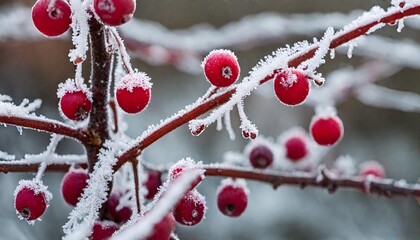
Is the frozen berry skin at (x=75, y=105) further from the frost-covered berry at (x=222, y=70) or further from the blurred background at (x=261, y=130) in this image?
the blurred background at (x=261, y=130)

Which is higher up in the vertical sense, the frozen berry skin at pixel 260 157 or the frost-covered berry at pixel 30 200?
the frozen berry skin at pixel 260 157

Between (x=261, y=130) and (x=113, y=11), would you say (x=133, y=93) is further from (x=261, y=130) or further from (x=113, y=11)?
(x=261, y=130)

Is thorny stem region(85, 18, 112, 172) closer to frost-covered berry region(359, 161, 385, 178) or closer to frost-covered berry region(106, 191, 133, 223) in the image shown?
frost-covered berry region(106, 191, 133, 223)

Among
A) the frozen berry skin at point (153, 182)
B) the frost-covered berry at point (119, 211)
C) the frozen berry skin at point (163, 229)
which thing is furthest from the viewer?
the frozen berry skin at point (153, 182)

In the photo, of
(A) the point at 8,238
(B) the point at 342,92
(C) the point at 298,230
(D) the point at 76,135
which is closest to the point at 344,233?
(C) the point at 298,230

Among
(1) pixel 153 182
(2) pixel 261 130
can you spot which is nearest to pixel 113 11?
(1) pixel 153 182

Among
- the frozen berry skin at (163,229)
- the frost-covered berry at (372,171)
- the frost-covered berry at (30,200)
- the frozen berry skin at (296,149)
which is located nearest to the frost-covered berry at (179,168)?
the frozen berry skin at (163,229)

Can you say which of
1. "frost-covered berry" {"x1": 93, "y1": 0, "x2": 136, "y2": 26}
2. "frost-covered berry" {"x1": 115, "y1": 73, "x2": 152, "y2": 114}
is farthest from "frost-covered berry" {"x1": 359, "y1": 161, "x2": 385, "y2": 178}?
"frost-covered berry" {"x1": 93, "y1": 0, "x2": 136, "y2": 26}
